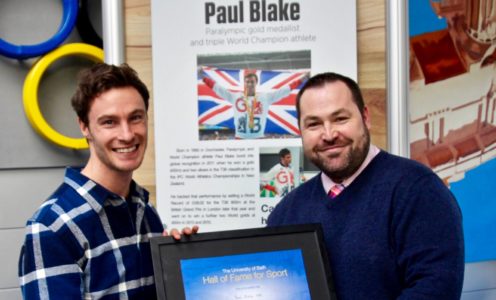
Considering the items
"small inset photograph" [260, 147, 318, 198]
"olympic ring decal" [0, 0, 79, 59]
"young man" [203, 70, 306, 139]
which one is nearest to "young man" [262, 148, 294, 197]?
"small inset photograph" [260, 147, 318, 198]

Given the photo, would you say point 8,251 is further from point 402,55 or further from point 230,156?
point 402,55

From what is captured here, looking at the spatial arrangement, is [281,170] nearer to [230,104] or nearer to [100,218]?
[230,104]

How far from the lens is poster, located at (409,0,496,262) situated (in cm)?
277

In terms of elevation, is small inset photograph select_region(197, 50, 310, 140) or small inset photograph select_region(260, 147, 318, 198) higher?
small inset photograph select_region(197, 50, 310, 140)

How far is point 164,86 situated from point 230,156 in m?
0.38

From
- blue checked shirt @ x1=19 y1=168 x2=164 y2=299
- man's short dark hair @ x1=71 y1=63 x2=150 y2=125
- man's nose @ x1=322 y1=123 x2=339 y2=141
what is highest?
man's short dark hair @ x1=71 y1=63 x2=150 y2=125

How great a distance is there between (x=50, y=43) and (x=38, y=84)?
0.22 meters

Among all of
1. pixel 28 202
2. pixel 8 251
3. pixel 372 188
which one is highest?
pixel 372 188

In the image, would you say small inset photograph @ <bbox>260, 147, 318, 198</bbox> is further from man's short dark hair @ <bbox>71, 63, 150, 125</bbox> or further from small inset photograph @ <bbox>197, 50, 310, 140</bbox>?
man's short dark hair @ <bbox>71, 63, 150, 125</bbox>

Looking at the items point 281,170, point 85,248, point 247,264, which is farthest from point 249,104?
point 85,248

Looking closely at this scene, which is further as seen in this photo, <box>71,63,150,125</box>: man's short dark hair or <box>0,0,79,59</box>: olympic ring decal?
<box>0,0,79,59</box>: olympic ring decal

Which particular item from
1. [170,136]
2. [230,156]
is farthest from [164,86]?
[230,156]

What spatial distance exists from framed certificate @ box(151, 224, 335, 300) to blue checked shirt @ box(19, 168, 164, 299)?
8 centimetres

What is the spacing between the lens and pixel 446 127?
9.17ft
